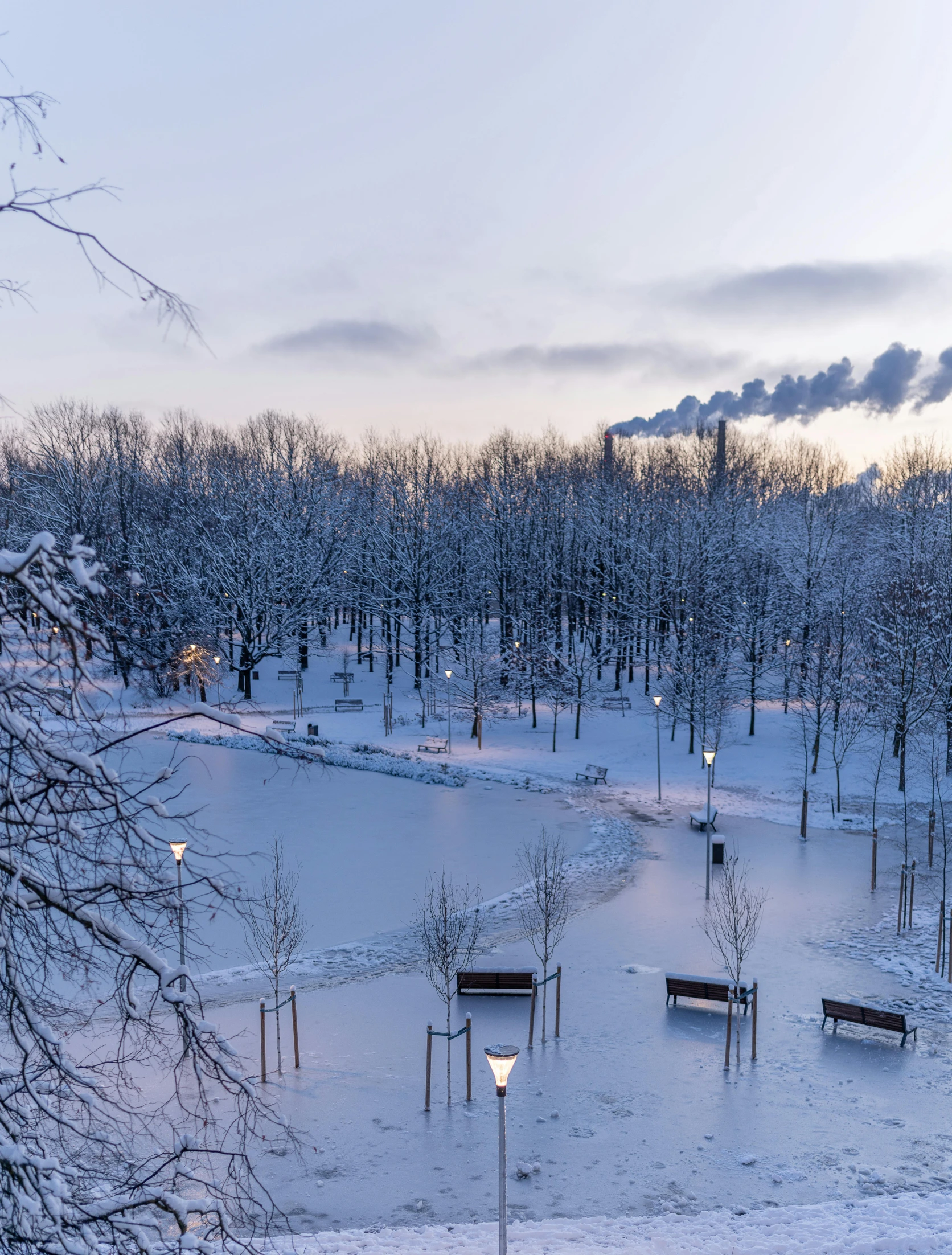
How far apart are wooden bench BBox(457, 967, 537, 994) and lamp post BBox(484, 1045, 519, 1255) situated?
717cm

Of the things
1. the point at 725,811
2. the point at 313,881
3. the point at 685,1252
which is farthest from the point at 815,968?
the point at 725,811

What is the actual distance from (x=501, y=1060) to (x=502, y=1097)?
36 cm

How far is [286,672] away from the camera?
55688mm

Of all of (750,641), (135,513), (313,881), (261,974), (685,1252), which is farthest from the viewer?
(135,513)

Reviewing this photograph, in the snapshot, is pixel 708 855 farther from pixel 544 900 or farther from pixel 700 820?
pixel 700 820

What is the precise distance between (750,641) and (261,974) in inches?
1409

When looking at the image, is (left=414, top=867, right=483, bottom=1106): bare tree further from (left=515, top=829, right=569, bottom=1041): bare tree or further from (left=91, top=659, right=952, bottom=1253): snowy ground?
(left=515, top=829, right=569, bottom=1041): bare tree

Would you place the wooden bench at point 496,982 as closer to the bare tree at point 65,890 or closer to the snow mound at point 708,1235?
the snow mound at point 708,1235

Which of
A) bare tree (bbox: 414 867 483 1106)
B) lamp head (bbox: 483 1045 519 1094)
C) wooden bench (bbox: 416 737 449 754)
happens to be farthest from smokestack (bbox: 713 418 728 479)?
lamp head (bbox: 483 1045 519 1094)

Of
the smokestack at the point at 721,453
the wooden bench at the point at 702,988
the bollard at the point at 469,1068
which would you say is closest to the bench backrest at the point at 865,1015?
the wooden bench at the point at 702,988

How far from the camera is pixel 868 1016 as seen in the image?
52.6 feet

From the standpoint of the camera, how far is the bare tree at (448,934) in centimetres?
1600

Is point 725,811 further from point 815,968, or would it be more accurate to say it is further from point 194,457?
point 194,457

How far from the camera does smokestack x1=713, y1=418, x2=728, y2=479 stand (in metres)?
71.1
